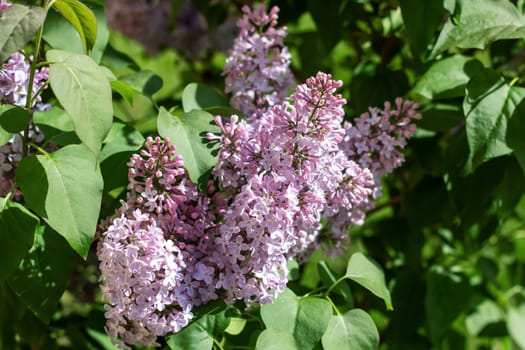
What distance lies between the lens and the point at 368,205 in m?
1.12

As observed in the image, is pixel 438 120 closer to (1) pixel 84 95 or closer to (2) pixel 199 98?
(2) pixel 199 98

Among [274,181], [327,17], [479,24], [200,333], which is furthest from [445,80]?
[200,333]

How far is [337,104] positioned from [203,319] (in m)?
0.30

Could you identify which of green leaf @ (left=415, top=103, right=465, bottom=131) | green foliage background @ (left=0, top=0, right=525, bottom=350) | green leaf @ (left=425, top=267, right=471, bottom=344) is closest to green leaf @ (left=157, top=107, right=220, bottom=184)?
green foliage background @ (left=0, top=0, right=525, bottom=350)

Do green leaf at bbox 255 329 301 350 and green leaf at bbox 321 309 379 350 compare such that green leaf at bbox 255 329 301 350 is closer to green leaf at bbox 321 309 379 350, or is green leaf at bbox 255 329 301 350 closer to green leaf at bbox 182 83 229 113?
green leaf at bbox 321 309 379 350

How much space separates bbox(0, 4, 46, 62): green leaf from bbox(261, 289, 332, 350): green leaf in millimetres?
411

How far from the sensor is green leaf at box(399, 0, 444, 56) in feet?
3.55

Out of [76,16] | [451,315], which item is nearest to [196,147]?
[76,16]

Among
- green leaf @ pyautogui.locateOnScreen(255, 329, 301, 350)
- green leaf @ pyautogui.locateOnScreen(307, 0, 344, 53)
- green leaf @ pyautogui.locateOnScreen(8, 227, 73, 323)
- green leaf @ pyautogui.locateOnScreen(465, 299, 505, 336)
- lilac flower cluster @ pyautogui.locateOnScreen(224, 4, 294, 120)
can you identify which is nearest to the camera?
green leaf @ pyautogui.locateOnScreen(255, 329, 301, 350)

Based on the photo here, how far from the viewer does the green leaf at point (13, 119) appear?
897 mm

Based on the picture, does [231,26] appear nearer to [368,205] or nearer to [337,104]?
[368,205]

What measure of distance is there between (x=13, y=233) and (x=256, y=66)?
0.40 m

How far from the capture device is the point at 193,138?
962 millimetres

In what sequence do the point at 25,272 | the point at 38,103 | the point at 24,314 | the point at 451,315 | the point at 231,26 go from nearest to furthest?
the point at 25,272
the point at 38,103
the point at 24,314
the point at 451,315
the point at 231,26
